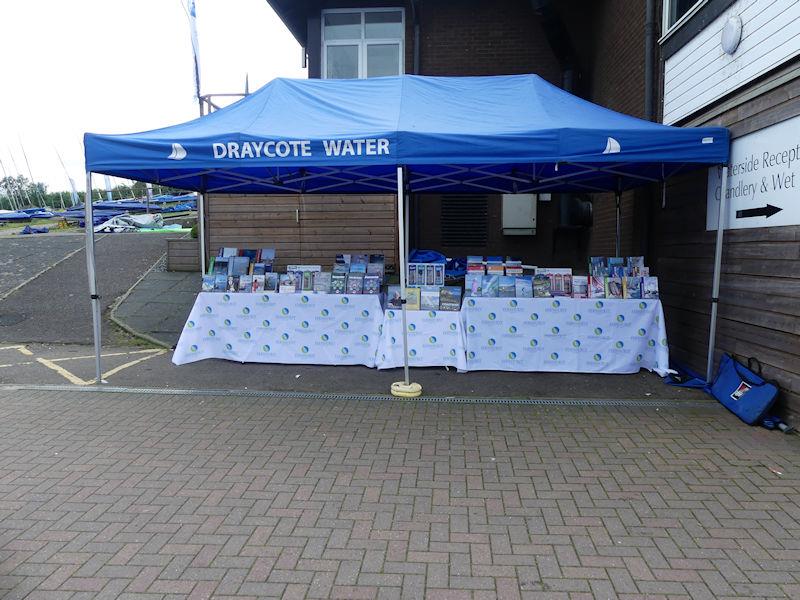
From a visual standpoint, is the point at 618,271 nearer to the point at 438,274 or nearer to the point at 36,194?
the point at 438,274

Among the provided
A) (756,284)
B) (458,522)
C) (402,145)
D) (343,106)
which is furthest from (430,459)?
(343,106)

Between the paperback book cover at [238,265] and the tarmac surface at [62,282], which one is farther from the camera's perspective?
the tarmac surface at [62,282]

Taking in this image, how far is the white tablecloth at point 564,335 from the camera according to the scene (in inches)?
252

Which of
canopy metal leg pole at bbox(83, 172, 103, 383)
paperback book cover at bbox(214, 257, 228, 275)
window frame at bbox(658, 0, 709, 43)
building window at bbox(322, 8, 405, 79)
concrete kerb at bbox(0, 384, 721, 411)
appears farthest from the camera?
building window at bbox(322, 8, 405, 79)

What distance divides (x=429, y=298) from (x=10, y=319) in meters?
7.32

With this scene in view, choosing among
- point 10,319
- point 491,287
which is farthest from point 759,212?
point 10,319

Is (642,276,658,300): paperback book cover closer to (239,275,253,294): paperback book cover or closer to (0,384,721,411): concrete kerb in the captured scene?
(0,384,721,411): concrete kerb

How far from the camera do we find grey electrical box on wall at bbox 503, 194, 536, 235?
34.5 ft

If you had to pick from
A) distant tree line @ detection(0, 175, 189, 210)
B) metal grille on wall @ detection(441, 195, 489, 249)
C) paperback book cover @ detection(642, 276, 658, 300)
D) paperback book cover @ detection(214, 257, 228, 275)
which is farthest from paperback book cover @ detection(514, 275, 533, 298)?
distant tree line @ detection(0, 175, 189, 210)

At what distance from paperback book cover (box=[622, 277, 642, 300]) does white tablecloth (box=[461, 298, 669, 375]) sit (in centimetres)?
11

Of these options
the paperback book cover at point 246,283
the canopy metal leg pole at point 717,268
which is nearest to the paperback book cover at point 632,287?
the canopy metal leg pole at point 717,268

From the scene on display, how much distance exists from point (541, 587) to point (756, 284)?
12.8 feet

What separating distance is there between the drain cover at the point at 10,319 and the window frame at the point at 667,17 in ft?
34.3

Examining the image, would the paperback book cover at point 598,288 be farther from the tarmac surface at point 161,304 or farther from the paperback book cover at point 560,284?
the tarmac surface at point 161,304
